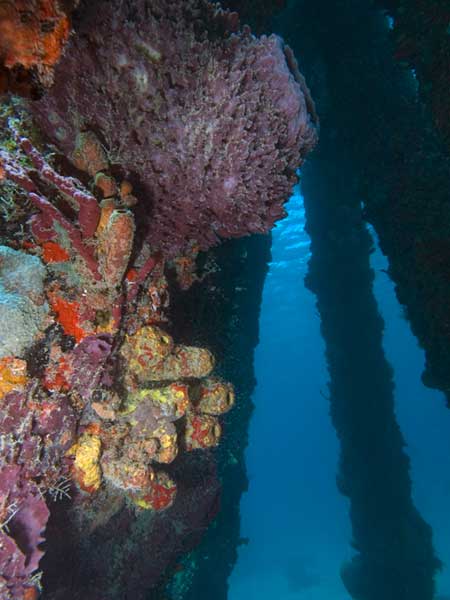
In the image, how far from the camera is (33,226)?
255cm

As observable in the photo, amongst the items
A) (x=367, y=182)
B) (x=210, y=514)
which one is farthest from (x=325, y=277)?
(x=210, y=514)

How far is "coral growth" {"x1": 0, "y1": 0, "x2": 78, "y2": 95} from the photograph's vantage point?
158 cm

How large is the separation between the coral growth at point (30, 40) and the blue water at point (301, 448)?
769cm

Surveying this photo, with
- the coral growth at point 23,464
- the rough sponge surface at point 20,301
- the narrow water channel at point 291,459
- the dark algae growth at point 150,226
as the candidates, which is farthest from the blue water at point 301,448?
the rough sponge surface at point 20,301

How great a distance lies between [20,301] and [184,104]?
1.64 m

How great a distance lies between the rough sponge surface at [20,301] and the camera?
231cm

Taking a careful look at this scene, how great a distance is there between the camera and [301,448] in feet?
304

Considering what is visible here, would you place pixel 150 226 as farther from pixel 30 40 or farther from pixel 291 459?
pixel 291 459

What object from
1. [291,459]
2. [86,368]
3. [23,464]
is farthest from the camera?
[291,459]

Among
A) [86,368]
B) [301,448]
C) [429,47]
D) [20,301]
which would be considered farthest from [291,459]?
[20,301]

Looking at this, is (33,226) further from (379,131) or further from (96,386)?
(379,131)

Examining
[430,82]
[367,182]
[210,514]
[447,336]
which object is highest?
[367,182]

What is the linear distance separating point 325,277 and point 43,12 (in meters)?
9.96

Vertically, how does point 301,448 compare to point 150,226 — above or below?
above
